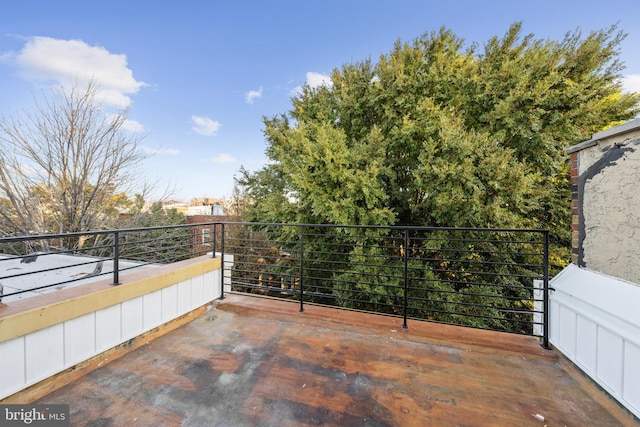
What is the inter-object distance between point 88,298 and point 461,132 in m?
5.09

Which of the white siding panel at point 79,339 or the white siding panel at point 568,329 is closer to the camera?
the white siding panel at point 79,339

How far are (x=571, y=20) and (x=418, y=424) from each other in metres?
7.32

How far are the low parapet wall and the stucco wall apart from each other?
10.7 feet

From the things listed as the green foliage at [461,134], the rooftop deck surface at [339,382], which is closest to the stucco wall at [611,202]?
the rooftop deck surface at [339,382]

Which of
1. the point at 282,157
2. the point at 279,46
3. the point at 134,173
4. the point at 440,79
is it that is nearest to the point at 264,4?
the point at 279,46

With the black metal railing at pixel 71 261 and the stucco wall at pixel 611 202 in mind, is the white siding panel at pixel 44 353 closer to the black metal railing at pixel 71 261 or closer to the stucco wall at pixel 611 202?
the black metal railing at pixel 71 261

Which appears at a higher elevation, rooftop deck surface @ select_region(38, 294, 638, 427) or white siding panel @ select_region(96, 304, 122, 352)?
white siding panel @ select_region(96, 304, 122, 352)

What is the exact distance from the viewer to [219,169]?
10047 millimetres

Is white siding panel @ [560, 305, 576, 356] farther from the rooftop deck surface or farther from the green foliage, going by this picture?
the green foliage

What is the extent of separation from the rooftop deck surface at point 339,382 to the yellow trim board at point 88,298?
408 millimetres

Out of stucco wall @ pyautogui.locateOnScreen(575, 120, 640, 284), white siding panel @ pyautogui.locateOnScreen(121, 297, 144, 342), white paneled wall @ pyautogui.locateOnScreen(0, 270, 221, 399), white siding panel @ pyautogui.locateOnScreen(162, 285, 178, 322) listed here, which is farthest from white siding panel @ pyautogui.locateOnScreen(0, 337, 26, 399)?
stucco wall @ pyautogui.locateOnScreen(575, 120, 640, 284)

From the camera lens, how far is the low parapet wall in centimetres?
140

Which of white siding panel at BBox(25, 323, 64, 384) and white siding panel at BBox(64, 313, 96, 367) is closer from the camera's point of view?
white siding panel at BBox(25, 323, 64, 384)

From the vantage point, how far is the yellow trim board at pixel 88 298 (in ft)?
4.60
